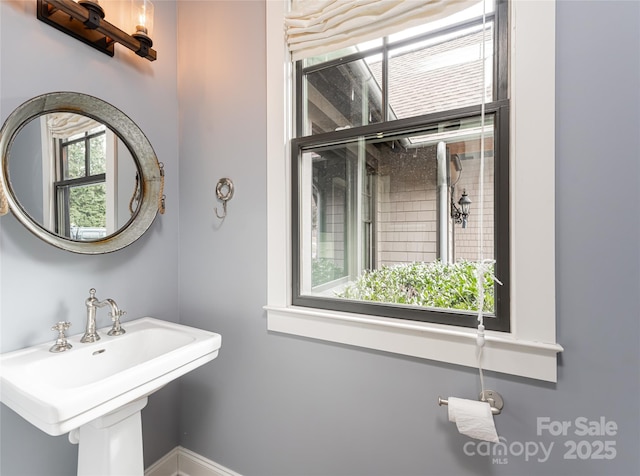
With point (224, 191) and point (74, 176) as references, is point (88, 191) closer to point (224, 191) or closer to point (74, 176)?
point (74, 176)

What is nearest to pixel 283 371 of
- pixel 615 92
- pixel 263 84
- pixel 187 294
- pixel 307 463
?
pixel 307 463

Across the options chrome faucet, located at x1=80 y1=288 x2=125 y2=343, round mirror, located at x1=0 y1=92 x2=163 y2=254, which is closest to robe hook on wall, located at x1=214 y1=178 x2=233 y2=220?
round mirror, located at x1=0 y1=92 x2=163 y2=254

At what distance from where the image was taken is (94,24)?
3.45ft

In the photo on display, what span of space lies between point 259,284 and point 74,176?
32.7 inches

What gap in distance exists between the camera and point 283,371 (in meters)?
1.25

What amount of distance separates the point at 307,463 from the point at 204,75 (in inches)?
72.3

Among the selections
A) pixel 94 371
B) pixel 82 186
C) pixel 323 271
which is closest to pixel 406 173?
pixel 323 271

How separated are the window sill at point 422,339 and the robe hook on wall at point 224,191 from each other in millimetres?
521

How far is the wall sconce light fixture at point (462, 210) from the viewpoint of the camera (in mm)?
997

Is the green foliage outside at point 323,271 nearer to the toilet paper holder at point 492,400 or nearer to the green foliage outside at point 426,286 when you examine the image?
the green foliage outside at point 426,286

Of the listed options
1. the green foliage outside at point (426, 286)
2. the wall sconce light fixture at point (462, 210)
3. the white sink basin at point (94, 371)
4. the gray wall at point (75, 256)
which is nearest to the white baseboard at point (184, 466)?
the gray wall at point (75, 256)

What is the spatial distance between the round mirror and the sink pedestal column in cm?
60

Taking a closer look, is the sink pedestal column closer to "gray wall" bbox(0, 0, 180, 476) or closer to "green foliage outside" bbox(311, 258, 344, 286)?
"gray wall" bbox(0, 0, 180, 476)

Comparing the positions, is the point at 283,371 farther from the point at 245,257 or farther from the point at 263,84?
the point at 263,84
